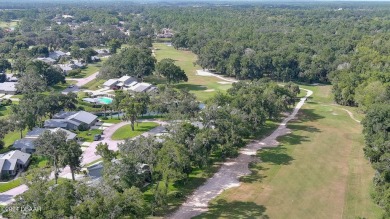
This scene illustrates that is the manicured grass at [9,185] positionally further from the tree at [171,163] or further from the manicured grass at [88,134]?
the tree at [171,163]

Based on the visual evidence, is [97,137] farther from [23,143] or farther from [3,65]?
[3,65]

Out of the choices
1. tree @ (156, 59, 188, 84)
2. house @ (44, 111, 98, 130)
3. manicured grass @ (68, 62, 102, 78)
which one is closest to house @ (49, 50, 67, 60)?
manicured grass @ (68, 62, 102, 78)

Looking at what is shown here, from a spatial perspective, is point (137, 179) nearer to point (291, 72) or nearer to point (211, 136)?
point (211, 136)

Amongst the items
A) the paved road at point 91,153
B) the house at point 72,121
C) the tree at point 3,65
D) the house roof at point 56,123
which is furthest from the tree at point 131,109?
the tree at point 3,65

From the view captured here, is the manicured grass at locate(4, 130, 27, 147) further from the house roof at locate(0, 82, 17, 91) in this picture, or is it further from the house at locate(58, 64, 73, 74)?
the house at locate(58, 64, 73, 74)

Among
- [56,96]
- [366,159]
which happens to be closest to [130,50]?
[56,96]

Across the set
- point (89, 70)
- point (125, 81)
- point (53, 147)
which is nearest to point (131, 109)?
point (53, 147)
